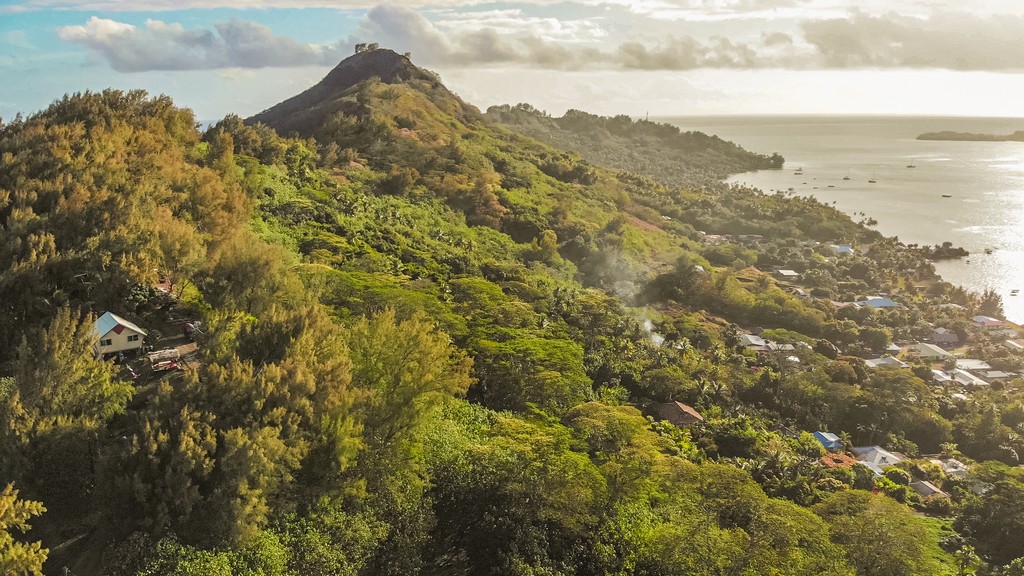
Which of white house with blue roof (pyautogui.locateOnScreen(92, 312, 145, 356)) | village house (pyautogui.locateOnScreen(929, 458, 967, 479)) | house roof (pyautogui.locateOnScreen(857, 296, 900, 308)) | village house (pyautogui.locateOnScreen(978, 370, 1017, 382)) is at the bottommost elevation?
village house (pyautogui.locateOnScreen(929, 458, 967, 479))

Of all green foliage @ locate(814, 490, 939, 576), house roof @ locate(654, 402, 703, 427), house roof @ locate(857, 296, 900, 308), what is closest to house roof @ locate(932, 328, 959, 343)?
house roof @ locate(857, 296, 900, 308)

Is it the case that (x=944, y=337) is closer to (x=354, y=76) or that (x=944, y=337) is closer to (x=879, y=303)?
(x=879, y=303)

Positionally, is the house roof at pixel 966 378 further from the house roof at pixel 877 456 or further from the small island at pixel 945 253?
the small island at pixel 945 253

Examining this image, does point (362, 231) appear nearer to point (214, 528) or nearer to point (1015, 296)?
point (214, 528)

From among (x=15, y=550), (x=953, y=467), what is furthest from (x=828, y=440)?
(x=15, y=550)

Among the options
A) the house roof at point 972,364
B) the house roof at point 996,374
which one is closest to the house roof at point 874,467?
the house roof at point 972,364

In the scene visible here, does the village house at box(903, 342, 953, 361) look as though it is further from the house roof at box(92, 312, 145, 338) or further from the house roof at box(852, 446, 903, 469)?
the house roof at box(92, 312, 145, 338)
